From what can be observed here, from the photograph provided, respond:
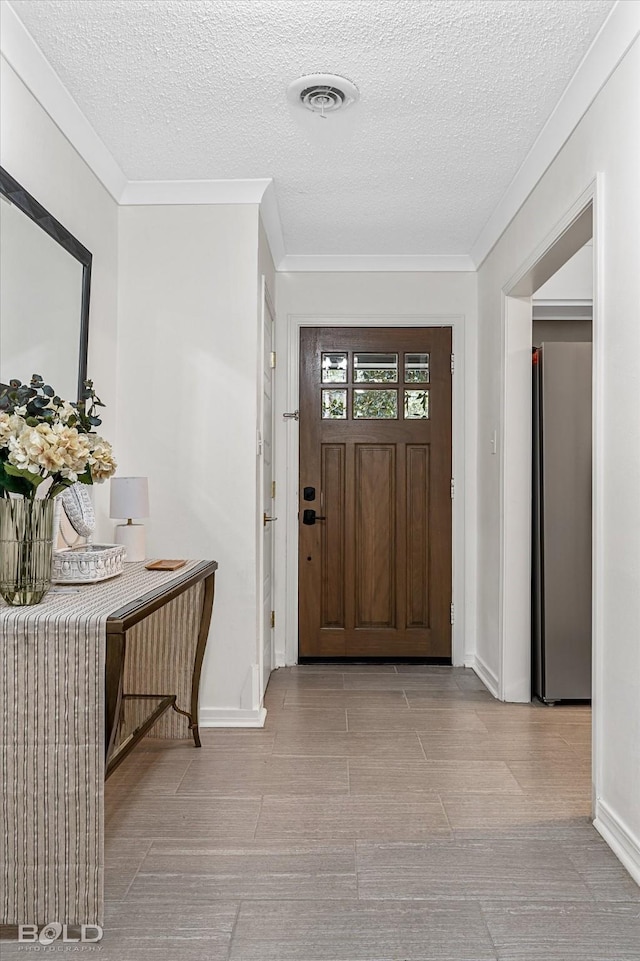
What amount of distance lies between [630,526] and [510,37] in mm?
1571

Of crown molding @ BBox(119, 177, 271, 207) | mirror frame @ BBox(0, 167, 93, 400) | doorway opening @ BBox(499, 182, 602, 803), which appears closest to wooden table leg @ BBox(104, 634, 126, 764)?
mirror frame @ BBox(0, 167, 93, 400)

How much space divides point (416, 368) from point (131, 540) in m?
2.39

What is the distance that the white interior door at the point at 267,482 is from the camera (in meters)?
3.91

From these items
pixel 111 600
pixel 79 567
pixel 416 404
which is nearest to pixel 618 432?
pixel 111 600

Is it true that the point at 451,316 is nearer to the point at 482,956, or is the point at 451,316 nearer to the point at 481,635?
the point at 481,635

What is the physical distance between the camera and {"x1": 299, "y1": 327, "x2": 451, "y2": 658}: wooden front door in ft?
15.6

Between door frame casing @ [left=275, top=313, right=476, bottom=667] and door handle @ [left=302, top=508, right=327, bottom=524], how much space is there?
0.05 metres

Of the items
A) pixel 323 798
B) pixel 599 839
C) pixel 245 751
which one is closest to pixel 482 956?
pixel 599 839

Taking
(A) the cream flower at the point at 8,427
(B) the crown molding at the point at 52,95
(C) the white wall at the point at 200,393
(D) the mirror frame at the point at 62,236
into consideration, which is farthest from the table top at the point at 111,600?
(B) the crown molding at the point at 52,95

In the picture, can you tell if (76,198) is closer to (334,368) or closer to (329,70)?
(329,70)

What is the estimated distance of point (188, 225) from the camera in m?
3.55

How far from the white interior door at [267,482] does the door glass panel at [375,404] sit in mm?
610

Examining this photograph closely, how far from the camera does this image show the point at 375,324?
4.75 metres

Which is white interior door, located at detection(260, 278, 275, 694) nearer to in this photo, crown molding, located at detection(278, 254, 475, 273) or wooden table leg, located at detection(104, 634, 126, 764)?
crown molding, located at detection(278, 254, 475, 273)
